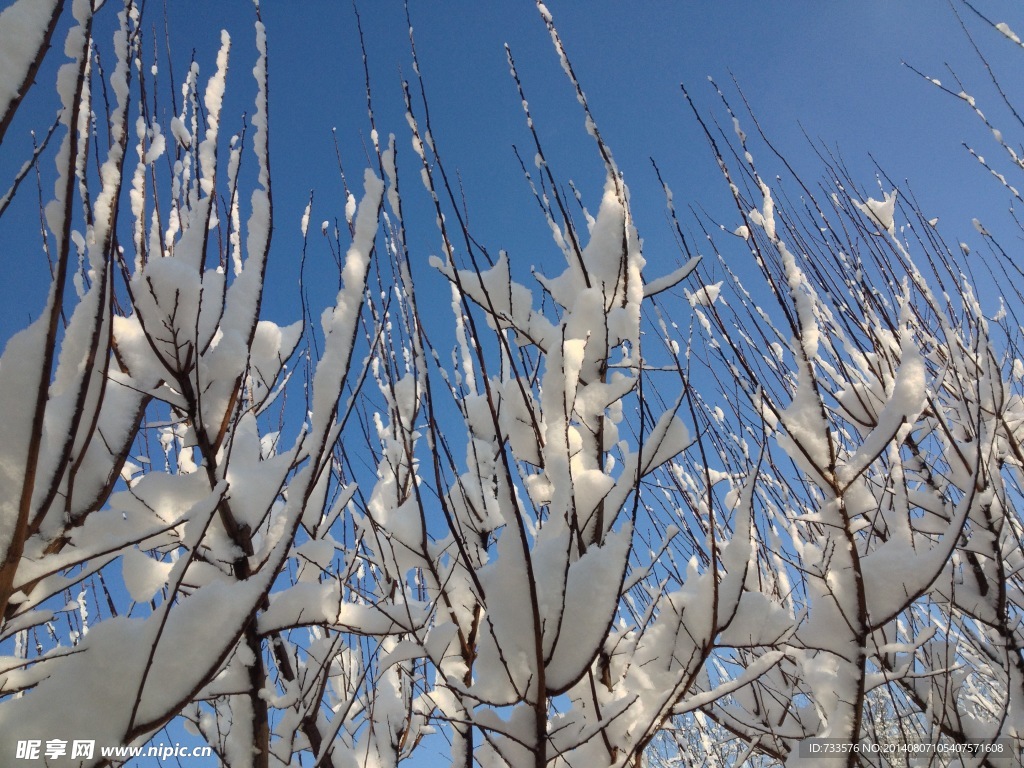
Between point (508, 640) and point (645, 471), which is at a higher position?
point (645, 471)

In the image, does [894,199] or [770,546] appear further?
[894,199]

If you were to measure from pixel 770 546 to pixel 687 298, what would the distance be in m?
0.88

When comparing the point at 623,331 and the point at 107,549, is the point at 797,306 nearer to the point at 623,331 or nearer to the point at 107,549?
the point at 623,331

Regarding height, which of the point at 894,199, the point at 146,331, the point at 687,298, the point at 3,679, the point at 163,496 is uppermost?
the point at 894,199

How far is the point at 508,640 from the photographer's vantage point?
77 cm

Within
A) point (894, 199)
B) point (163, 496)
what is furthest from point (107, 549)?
point (894, 199)

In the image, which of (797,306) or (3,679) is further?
(797,306)

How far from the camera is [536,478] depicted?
125 centimetres

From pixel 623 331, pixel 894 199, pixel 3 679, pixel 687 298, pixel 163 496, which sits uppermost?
pixel 894 199

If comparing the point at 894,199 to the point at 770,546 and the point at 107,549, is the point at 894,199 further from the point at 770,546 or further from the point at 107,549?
the point at 107,549

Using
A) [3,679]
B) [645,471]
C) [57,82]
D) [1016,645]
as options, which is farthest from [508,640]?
[1016,645]

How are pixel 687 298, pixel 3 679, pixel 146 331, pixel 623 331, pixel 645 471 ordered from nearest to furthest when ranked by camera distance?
1. pixel 3 679
2. pixel 146 331
3. pixel 645 471
4. pixel 623 331
5. pixel 687 298

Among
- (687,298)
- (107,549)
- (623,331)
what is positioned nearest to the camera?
(107,549)

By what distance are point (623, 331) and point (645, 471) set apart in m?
0.28
